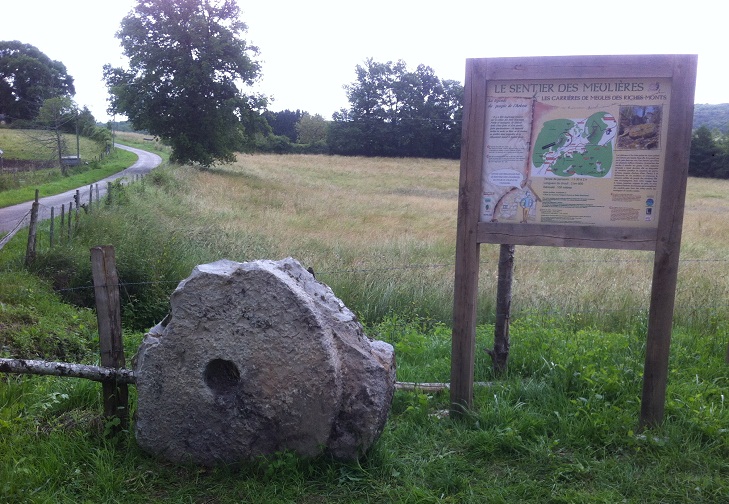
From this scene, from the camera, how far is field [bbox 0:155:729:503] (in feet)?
11.7

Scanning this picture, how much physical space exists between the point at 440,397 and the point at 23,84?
2732 inches

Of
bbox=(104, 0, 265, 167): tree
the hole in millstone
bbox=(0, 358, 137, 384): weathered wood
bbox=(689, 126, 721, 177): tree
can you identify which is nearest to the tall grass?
the hole in millstone

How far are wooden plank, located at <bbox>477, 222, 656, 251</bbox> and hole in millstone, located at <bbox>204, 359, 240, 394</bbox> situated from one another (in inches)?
74.8

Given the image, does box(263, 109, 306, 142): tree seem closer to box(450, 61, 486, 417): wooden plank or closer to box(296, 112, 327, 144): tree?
box(296, 112, 327, 144): tree

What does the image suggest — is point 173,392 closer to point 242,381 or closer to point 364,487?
point 242,381

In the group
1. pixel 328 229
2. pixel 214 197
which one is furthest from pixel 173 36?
pixel 328 229

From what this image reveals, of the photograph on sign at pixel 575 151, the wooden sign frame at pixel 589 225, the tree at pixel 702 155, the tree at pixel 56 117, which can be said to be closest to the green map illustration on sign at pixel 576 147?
the photograph on sign at pixel 575 151

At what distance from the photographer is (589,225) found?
4.07 meters

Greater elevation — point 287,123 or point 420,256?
point 287,123

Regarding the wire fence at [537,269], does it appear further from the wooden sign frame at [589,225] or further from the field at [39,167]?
the field at [39,167]

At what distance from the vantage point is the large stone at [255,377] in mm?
3654

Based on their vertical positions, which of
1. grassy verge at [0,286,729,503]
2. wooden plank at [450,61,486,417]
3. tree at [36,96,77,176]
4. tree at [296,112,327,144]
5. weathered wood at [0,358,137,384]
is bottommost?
grassy verge at [0,286,729,503]

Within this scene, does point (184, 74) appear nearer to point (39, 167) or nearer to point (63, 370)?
point (39, 167)

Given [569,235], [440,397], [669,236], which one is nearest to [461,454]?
[440,397]
